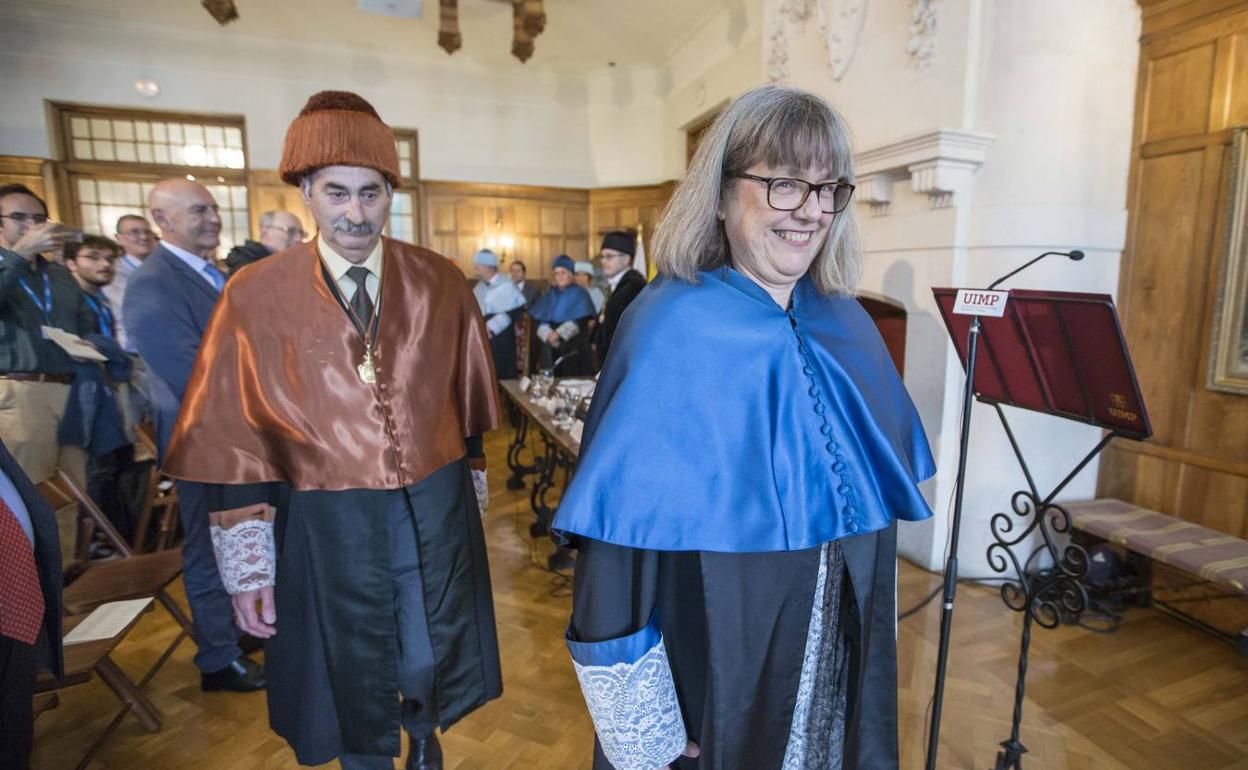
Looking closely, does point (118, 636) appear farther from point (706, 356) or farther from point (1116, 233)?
point (1116, 233)

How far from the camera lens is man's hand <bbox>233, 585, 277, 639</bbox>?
152 cm

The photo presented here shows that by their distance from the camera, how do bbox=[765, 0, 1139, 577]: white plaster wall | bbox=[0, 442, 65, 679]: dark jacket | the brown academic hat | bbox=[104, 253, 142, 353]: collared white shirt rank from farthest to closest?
bbox=[104, 253, 142, 353]: collared white shirt, bbox=[765, 0, 1139, 577]: white plaster wall, the brown academic hat, bbox=[0, 442, 65, 679]: dark jacket

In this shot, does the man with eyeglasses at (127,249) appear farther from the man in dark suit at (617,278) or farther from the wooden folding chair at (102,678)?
the man in dark suit at (617,278)

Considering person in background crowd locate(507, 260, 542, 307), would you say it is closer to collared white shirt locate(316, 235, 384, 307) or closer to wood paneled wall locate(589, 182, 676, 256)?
wood paneled wall locate(589, 182, 676, 256)

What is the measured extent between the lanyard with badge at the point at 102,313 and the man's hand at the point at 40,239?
835 mm

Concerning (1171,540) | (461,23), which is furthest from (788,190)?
(461,23)

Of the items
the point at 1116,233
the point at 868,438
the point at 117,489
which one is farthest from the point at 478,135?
the point at 868,438

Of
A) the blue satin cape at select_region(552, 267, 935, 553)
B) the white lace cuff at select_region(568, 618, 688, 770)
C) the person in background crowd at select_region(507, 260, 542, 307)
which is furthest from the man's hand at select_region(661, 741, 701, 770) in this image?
the person in background crowd at select_region(507, 260, 542, 307)

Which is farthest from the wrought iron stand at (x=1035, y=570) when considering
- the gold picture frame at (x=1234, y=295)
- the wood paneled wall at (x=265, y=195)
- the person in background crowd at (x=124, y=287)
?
the wood paneled wall at (x=265, y=195)

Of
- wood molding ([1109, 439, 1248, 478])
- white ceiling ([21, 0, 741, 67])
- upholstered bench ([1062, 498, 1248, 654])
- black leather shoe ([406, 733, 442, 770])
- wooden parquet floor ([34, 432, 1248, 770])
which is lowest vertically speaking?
wooden parquet floor ([34, 432, 1248, 770])

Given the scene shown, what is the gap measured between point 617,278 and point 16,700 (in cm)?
411

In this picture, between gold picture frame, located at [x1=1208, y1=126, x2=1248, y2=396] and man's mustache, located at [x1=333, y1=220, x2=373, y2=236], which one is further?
gold picture frame, located at [x1=1208, y1=126, x2=1248, y2=396]

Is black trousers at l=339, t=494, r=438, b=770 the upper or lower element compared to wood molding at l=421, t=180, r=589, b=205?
lower

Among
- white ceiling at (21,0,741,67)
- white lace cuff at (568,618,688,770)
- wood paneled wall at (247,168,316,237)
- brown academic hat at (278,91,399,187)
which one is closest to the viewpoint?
white lace cuff at (568,618,688,770)
